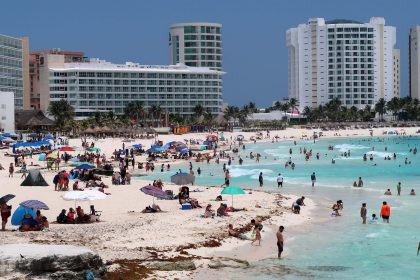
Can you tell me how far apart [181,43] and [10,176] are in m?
137

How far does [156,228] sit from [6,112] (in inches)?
2801

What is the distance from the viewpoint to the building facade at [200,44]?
6845 inches

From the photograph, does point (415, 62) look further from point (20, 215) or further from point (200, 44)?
point (20, 215)

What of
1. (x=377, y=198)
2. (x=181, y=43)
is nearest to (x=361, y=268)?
(x=377, y=198)

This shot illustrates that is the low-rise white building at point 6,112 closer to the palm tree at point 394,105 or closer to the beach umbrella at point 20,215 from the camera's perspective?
the beach umbrella at point 20,215

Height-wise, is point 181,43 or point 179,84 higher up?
point 181,43

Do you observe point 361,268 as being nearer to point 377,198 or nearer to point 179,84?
point 377,198

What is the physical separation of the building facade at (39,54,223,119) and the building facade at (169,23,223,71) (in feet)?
83.9

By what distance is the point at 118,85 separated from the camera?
453ft

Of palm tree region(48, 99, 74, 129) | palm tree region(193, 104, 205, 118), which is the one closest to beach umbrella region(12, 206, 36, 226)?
palm tree region(48, 99, 74, 129)

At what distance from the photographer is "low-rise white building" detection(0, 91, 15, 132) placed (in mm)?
89812

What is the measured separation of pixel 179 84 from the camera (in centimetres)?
14500

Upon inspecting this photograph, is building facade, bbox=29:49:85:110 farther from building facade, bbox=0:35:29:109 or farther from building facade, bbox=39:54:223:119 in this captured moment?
building facade, bbox=0:35:29:109

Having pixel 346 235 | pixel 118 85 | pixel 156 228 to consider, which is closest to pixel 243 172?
pixel 346 235
